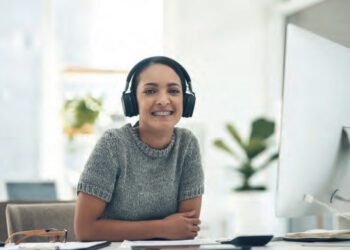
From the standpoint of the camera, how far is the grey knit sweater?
1.84 m

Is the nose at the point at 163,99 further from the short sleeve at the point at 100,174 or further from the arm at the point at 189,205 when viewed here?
the arm at the point at 189,205

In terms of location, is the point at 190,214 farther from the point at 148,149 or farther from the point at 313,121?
the point at 313,121

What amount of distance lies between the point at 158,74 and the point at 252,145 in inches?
162

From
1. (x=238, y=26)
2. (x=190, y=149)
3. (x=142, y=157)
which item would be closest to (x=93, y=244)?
(x=142, y=157)

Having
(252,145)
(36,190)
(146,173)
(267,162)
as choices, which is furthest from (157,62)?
(267,162)

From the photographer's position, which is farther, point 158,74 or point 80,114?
point 80,114

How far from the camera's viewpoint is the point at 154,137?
1.90 metres

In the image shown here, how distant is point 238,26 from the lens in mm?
6426

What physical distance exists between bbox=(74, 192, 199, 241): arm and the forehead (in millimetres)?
362

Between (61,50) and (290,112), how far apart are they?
4.83 metres

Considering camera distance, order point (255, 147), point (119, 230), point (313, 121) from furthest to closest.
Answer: point (255, 147) → point (119, 230) → point (313, 121)

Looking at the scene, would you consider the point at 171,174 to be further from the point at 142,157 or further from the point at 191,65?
the point at 191,65

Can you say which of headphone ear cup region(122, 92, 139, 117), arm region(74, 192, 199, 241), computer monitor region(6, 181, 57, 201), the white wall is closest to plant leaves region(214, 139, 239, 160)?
the white wall

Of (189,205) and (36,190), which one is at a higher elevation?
(189,205)
